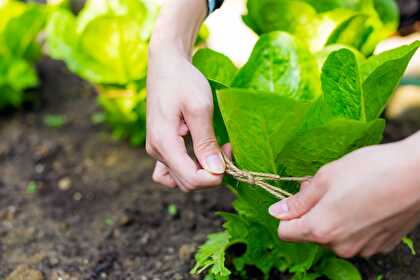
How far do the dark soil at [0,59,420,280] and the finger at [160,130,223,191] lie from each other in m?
0.40

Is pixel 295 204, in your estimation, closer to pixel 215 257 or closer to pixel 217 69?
pixel 215 257

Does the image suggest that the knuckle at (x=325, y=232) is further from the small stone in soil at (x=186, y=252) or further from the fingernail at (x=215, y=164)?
the small stone in soil at (x=186, y=252)

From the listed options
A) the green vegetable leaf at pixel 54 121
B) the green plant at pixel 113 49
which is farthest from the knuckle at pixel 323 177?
the green vegetable leaf at pixel 54 121

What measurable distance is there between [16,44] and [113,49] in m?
0.51

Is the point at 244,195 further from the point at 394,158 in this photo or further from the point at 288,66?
the point at 394,158

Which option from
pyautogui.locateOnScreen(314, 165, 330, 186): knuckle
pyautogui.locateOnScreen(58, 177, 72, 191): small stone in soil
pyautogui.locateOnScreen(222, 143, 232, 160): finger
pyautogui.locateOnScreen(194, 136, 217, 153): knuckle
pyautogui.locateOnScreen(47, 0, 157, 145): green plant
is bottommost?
pyautogui.locateOnScreen(58, 177, 72, 191): small stone in soil

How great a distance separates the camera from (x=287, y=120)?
40.4 inches

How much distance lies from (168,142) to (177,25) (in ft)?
0.93

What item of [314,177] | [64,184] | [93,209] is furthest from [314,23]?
[64,184]

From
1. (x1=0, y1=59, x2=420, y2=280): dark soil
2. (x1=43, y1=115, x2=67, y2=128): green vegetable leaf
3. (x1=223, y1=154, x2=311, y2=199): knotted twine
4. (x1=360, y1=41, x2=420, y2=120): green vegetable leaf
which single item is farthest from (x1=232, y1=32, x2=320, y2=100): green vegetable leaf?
(x1=43, y1=115, x2=67, y2=128): green vegetable leaf

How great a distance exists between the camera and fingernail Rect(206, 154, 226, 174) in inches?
41.1

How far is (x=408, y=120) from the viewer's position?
6.63 feet

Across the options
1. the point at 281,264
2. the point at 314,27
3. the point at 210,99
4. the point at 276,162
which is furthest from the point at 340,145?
the point at 314,27

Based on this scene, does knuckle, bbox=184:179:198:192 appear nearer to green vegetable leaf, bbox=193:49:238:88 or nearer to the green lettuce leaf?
green vegetable leaf, bbox=193:49:238:88
